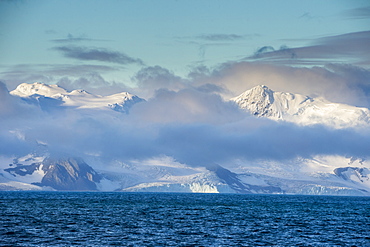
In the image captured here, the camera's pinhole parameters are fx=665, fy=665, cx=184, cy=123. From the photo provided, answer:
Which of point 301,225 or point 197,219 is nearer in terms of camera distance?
point 301,225

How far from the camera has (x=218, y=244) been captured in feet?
284

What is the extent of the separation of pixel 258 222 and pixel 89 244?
4796 centimetres

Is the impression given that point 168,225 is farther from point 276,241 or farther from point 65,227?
point 276,241

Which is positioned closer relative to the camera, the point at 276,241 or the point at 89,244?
the point at 89,244

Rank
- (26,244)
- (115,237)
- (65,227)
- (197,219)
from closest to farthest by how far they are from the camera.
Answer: (26,244), (115,237), (65,227), (197,219)

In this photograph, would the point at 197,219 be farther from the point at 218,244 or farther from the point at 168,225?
the point at 218,244

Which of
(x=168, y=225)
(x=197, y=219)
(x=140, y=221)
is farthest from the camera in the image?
(x=197, y=219)

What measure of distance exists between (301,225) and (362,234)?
15146mm

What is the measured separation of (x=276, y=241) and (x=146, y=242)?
18.1 meters

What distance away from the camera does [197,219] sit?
420 ft

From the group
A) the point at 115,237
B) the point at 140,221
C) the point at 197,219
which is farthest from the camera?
the point at 197,219

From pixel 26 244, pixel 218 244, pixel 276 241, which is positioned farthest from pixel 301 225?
pixel 26 244

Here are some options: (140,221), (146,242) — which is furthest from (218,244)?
(140,221)

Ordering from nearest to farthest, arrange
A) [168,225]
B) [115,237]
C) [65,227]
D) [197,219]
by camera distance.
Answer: [115,237]
[65,227]
[168,225]
[197,219]
